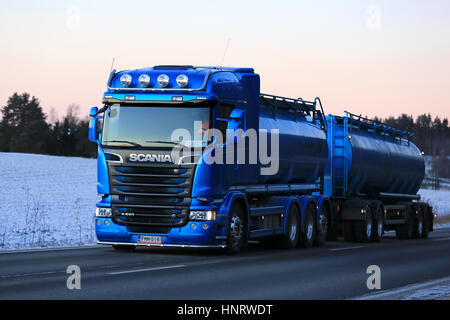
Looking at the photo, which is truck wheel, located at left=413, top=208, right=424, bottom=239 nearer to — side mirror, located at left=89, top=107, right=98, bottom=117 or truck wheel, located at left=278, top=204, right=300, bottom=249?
truck wheel, located at left=278, top=204, right=300, bottom=249

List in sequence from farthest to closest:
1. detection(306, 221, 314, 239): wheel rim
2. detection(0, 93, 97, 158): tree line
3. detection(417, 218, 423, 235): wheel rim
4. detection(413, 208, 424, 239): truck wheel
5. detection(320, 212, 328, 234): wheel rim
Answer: detection(0, 93, 97, 158): tree line, detection(417, 218, 423, 235): wheel rim, detection(413, 208, 424, 239): truck wheel, detection(320, 212, 328, 234): wheel rim, detection(306, 221, 314, 239): wheel rim

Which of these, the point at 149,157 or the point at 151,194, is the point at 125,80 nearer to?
the point at 149,157

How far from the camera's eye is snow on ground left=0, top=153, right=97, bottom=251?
81.1ft

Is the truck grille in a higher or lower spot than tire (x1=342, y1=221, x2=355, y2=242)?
higher

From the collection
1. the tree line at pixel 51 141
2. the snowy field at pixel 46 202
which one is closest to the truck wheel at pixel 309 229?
the snowy field at pixel 46 202

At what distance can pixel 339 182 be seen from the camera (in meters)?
26.0

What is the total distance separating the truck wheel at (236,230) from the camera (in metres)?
18.0

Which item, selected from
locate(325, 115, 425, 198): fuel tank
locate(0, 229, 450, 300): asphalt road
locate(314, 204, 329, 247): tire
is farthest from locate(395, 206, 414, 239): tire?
locate(0, 229, 450, 300): asphalt road

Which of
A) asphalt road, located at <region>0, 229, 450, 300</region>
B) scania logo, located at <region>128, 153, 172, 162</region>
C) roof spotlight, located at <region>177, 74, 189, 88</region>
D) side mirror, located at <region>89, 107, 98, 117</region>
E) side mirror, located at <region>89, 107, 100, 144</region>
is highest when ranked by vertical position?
roof spotlight, located at <region>177, 74, 189, 88</region>

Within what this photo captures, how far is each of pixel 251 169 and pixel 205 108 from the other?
2419 millimetres

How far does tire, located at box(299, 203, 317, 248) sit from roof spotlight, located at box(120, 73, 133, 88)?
658 centimetres

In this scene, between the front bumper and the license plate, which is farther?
the license plate
